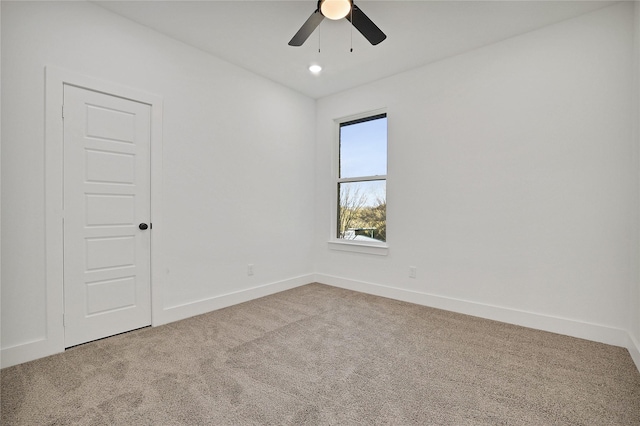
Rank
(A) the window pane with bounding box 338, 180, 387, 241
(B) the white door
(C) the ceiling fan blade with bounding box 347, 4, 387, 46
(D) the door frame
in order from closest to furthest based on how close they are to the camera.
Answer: (C) the ceiling fan blade with bounding box 347, 4, 387, 46, (D) the door frame, (B) the white door, (A) the window pane with bounding box 338, 180, 387, 241

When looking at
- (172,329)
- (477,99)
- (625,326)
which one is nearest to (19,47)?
(172,329)

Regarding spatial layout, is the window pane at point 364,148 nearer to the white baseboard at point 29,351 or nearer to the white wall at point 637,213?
the white wall at point 637,213

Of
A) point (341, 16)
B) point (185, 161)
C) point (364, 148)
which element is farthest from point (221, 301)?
point (341, 16)

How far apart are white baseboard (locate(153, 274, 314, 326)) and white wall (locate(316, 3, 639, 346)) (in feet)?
3.80

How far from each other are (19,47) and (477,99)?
12.9 ft

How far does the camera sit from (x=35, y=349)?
2268 mm

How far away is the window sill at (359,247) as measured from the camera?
394cm

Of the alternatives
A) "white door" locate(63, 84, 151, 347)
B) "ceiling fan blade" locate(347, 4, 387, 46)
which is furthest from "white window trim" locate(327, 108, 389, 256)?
"white door" locate(63, 84, 151, 347)

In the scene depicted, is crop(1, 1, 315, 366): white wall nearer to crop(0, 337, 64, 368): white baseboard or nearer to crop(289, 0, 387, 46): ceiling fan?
crop(0, 337, 64, 368): white baseboard

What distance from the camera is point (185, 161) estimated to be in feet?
10.3

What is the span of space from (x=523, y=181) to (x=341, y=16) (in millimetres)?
2235

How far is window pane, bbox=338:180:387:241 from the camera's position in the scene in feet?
13.4

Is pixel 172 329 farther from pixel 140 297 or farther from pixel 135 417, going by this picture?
pixel 135 417

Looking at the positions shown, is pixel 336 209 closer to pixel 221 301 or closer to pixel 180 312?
pixel 221 301
